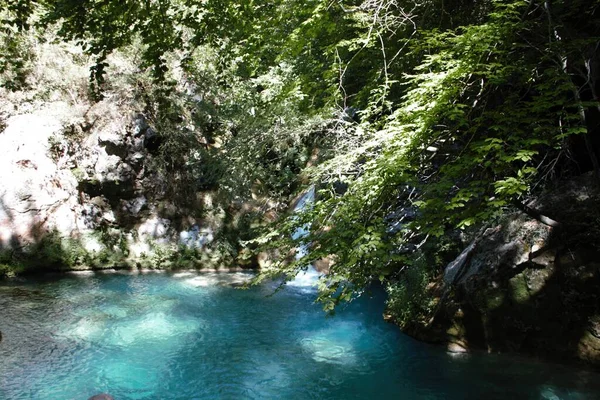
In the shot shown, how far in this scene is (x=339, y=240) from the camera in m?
4.11

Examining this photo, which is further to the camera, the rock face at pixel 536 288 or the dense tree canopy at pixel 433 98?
the rock face at pixel 536 288

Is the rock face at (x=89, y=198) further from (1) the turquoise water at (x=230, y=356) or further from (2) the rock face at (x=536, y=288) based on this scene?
(2) the rock face at (x=536, y=288)

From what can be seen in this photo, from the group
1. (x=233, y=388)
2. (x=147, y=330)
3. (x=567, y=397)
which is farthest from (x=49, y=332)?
(x=567, y=397)

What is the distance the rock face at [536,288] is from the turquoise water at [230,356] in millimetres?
314

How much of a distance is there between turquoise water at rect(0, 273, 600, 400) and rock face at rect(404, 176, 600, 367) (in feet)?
1.03

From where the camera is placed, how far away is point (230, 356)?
689 cm

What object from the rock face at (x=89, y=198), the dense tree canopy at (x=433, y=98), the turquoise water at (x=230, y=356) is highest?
the dense tree canopy at (x=433, y=98)

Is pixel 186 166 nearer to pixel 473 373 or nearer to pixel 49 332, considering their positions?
pixel 49 332

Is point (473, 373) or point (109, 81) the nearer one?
point (473, 373)

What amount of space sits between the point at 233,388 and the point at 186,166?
31.8 ft

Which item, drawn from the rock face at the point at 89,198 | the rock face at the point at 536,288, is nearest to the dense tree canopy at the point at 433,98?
the rock face at the point at 536,288

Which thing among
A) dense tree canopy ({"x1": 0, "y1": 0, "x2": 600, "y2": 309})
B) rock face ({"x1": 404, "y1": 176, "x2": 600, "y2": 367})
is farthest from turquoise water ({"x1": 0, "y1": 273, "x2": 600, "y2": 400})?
dense tree canopy ({"x1": 0, "y1": 0, "x2": 600, "y2": 309})

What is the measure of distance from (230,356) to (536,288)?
477 cm

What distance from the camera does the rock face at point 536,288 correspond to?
5.65 meters
